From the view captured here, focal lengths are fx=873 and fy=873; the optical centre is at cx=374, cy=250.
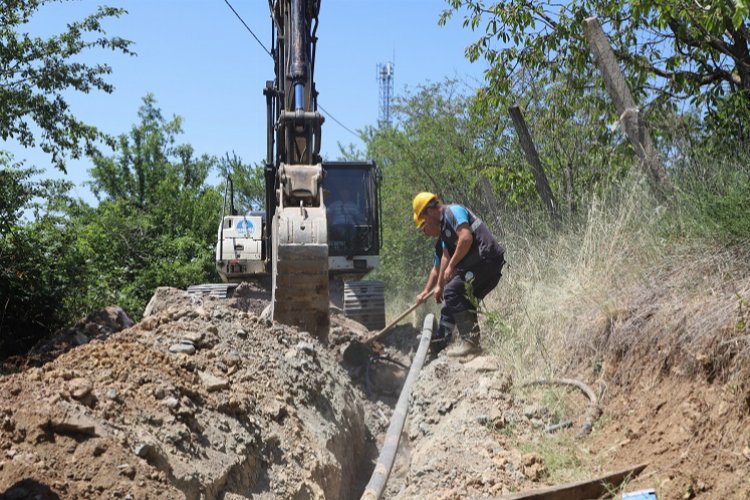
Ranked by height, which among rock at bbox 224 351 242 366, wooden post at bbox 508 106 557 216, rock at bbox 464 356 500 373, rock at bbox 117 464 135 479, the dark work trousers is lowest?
rock at bbox 117 464 135 479

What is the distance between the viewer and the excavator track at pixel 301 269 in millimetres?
9078

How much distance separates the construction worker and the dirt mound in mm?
1611

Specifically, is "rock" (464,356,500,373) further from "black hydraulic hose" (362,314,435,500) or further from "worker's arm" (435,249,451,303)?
"worker's arm" (435,249,451,303)

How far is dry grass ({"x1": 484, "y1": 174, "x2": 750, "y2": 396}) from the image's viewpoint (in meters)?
5.64

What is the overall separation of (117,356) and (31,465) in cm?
184

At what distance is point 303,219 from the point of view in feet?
30.1

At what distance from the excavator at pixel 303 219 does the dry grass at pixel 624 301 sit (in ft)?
6.90

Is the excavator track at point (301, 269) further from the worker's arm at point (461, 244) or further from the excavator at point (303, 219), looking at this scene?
the worker's arm at point (461, 244)

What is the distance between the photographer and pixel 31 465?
4301 mm

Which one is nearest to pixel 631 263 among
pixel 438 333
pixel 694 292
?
pixel 694 292

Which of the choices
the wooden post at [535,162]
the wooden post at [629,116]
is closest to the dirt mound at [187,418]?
the wooden post at [535,162]

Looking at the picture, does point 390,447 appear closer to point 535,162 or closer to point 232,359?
point 232,359

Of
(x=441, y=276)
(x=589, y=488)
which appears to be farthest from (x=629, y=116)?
(x=589, y=488)

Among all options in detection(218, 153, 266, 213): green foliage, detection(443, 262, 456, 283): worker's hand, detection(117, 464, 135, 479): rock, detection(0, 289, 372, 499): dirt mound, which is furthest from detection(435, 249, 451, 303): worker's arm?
detection(218, 153, 266, 213): green foliage
